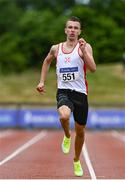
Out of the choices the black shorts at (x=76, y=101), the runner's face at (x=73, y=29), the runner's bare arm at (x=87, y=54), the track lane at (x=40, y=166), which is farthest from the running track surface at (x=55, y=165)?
the runner's face at (x=73, y=29)

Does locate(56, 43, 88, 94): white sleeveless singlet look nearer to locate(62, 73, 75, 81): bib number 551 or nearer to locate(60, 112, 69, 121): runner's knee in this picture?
locate(62, 73, 75, 81): bib number 551

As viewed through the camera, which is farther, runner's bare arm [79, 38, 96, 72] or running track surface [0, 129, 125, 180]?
running track surface [0, 129, 125, 180]

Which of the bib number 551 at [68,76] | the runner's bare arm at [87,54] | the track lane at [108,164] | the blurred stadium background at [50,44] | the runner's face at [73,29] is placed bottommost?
the blurred stadium background at [50,44]

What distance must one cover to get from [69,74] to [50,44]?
73317mm

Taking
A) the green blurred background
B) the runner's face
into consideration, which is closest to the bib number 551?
the runner's face

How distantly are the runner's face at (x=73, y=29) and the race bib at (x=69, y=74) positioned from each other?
0.49 m

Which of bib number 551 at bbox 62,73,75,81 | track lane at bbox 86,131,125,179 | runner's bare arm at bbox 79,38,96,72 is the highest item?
runner's bare arm at bbox 79,38,96,72

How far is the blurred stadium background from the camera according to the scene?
2346 inches

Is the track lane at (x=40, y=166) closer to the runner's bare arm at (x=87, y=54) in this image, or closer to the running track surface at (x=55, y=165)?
the running track surface at (x=55, y=165)

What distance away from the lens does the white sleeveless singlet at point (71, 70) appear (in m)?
11.4

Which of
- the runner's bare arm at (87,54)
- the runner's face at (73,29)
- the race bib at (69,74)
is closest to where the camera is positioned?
the runner's bare arm at (87,54)

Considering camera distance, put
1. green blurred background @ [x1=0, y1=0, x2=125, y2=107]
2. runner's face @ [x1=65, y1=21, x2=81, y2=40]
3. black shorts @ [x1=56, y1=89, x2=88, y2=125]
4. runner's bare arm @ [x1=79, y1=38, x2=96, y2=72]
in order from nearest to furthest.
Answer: runner's bare arm @ [x1=79, y1=38, x2=96, y2=72]
runner's face @ [x1=65, y1=21, x2=81, y2=40]
black shorts @ [x1=56, y1=89, x2=88, y2=125]
green blurred background @ [x1=0, y1=0, x2=125, y2=107]

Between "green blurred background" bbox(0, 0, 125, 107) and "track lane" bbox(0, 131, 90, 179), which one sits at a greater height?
"track lane" bbox(0, 131, 90, 179)

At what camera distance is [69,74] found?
1144 cm
